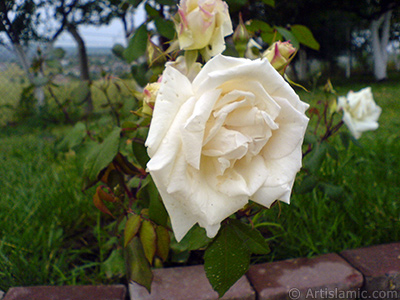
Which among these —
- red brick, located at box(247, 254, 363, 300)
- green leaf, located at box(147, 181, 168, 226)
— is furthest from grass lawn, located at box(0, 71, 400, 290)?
green leaf, located at box(147, 181, 168, 226)

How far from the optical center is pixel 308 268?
1088 millimetres

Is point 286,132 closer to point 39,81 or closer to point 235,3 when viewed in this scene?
point 235,3

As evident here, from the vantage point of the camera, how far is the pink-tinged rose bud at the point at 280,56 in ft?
2.06

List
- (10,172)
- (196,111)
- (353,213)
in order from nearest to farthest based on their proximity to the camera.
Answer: (196,111)
(353,213)
(10,172)

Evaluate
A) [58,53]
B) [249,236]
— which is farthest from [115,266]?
[58,53]

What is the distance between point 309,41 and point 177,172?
957 millimetres

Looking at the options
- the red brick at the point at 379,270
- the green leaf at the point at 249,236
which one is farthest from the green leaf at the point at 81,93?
the red brick at the point at 379,270

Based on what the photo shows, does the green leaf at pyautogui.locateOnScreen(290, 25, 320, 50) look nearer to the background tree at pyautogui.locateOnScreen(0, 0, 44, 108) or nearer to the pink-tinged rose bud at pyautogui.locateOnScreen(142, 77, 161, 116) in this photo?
the pink-tinged rose bud at pyautogui.locateOnScreen(142, 77, 161, 116)

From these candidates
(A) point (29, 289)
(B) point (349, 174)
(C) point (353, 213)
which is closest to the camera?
(A) point (29, 289)

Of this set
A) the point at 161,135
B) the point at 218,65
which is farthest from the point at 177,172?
Result: the point at 218,65

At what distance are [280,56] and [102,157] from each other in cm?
53

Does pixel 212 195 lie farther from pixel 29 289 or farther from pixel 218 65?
pixel 29 289

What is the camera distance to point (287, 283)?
1018 millimetres

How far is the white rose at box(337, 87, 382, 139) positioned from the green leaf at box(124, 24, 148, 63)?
0.82 meters
